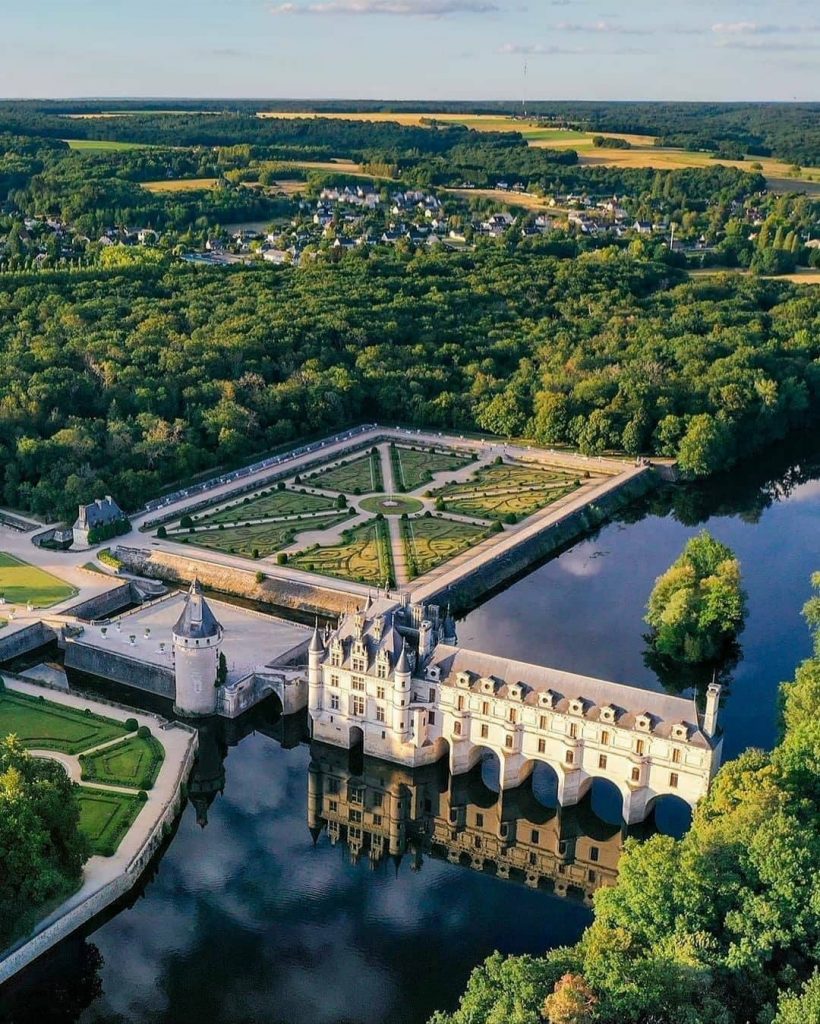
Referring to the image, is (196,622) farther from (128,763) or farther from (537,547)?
(537,547)

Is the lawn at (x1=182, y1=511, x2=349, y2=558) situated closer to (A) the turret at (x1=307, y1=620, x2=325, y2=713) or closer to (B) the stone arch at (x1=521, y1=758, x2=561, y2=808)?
(A) the turret at (x1=307, y1=620, x2=325, y2=713)

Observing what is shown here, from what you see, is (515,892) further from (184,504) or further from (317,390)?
(317,390)

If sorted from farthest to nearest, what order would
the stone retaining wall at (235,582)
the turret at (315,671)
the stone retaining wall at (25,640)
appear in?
the stone retaining wall at (235,582)
the stone retaining wall at (25,640)
the turret at (315,671)

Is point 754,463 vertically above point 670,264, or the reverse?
point 670,264

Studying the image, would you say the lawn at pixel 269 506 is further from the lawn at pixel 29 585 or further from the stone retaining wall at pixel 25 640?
the stone retaining wall at pixel 25 640

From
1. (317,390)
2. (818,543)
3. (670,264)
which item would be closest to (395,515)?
(317,390)

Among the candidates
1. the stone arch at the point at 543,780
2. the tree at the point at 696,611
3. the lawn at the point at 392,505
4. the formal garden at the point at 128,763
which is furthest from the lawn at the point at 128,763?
the lawn at the point at 392,505
